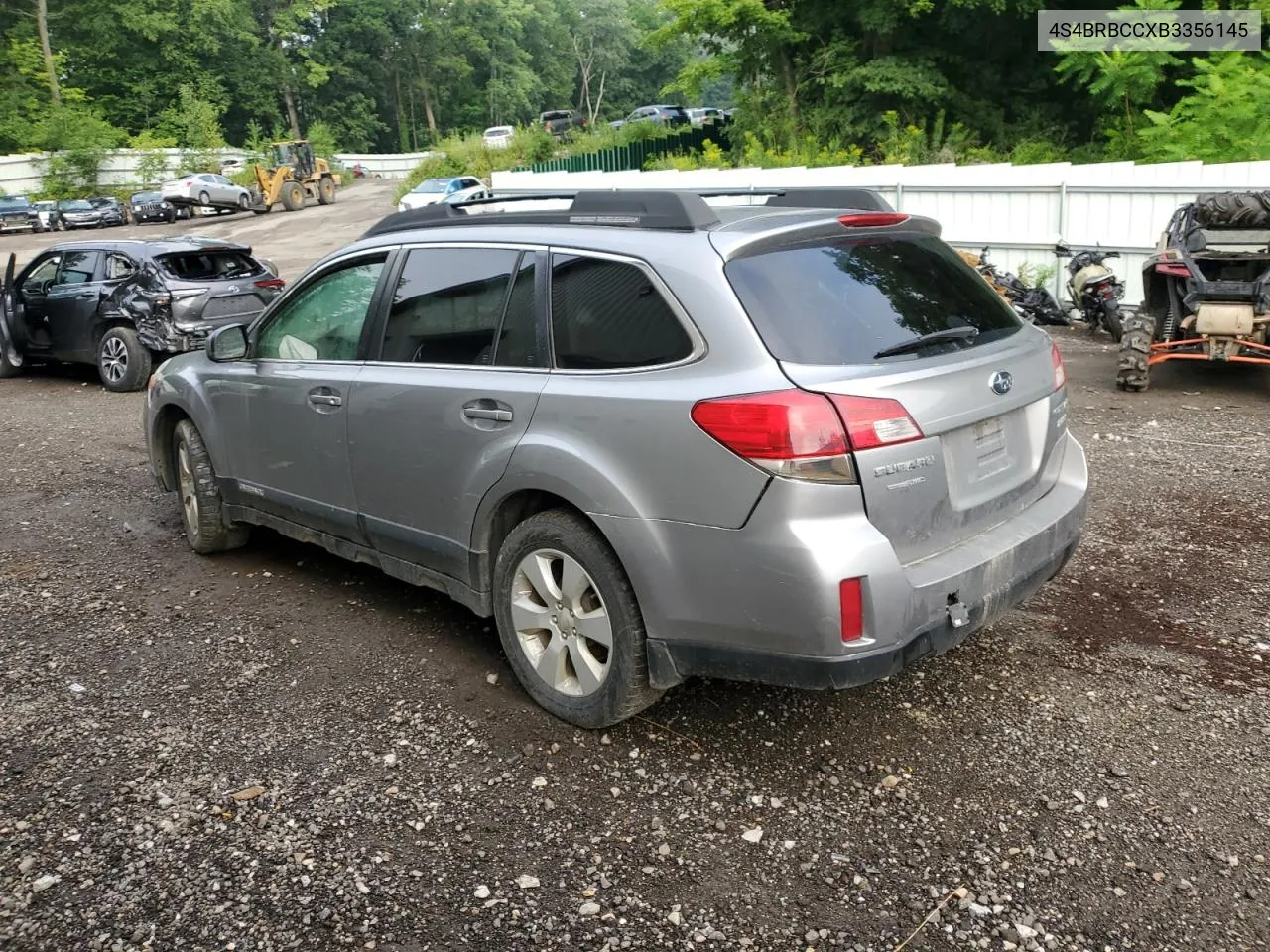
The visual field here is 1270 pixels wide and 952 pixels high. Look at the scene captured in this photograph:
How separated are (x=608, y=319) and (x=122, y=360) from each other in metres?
9.77

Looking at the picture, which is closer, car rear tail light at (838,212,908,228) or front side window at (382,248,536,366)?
car rear tail light at (838,212,908,228)

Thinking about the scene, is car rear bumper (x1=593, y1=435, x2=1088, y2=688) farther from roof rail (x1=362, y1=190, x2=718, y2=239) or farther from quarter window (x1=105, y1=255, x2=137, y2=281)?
quarter window (x1=105, y1=255, x2=137, y2=281)

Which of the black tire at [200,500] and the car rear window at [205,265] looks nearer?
the black tire at [200,500]

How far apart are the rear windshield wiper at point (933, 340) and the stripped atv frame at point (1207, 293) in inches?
228

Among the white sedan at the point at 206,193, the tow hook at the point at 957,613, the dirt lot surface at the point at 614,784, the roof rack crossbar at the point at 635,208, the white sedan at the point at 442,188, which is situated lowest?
the dirt lot surface at the point at 614,784

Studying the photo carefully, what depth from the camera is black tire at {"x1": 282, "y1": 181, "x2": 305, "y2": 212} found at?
1554 inches

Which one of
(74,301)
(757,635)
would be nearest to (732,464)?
(757,635)

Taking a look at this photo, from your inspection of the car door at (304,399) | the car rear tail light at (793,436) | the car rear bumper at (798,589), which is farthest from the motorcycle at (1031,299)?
the car rear tail light at (793,436)

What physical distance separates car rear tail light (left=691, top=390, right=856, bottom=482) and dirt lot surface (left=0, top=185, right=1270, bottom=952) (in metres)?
1.06

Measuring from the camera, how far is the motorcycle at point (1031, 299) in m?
12.6

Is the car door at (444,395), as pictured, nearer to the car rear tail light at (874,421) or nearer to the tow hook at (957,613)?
the car rear tail light at (874,421)

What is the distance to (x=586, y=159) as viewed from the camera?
88.0 ft

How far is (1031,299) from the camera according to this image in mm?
12586

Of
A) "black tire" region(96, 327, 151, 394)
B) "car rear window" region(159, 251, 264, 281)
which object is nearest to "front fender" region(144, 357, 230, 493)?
"black tire" region(96, 327, 151, 394)
